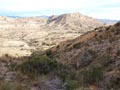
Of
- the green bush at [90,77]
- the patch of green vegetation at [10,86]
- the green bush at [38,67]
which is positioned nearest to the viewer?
the patch of green vegetation at [10,86]

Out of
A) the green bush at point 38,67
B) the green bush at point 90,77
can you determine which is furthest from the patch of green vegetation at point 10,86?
the green bush at point 90,77

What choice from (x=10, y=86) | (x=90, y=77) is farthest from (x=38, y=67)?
(x=10, y=86)

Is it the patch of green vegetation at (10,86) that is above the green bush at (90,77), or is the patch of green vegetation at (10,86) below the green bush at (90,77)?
above

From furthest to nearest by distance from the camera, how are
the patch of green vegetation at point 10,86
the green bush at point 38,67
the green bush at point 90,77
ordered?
the green bush at point 38,67
the green bush at point 90,77
the patch of green vegetation at point 10,86

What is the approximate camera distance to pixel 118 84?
1055 centimetres

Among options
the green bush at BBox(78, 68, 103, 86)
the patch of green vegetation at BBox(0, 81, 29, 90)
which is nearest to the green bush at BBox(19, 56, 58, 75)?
the green bush at BBox(78, 68, 103, 86)

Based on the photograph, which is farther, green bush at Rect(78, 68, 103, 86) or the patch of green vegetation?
green bush at Rect(78, 68, 103, 86)

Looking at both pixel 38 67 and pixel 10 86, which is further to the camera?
pixel 38 67

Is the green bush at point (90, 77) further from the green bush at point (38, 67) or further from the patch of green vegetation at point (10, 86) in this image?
the patch of green vegetation at point (10, 86)

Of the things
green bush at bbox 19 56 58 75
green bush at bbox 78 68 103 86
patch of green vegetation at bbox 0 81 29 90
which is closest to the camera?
patch of green vegetation at bbox 0 81 29 90

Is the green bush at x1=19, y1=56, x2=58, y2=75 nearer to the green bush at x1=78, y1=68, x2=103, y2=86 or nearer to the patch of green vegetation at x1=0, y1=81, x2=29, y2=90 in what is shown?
the green bush at x1=78, y1=68, x2=103, y2=86

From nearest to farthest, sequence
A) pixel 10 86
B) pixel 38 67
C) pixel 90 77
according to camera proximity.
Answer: pixel 10 86 → pixel 90 77 → pixel 38 67

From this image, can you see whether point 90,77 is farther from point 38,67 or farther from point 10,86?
point 10,86

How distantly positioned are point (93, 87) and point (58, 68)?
2.47m
